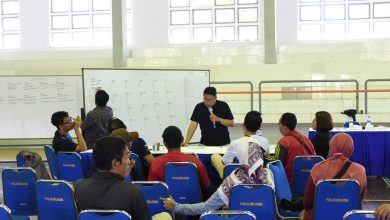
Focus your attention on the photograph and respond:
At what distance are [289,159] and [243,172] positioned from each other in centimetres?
167

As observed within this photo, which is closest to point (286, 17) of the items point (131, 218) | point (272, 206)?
point (272, 206)

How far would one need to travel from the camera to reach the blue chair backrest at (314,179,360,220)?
12.5ft

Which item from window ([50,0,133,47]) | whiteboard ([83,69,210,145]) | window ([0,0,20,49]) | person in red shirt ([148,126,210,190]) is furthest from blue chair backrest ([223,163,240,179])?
window ([0,0,20,49])

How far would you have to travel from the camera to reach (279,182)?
4547mm

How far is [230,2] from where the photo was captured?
50.6ft

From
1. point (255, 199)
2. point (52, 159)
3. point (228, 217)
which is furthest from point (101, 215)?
point (52, 159)

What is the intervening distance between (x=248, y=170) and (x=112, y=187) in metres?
1.10

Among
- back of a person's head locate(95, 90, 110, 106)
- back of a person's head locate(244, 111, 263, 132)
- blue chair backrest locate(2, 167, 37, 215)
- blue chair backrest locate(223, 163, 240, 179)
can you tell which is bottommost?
blue chair backrest locate(2, 167, 37, 215)

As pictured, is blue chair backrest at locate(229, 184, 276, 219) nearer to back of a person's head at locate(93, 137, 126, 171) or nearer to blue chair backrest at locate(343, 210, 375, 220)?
blue chair backrest at locate(343, 210, 375, 220)

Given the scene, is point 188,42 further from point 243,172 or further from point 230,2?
point 243,172

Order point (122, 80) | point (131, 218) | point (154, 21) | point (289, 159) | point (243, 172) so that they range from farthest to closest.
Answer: point (154, 21), point (122, 80), point (289, 159), point (243, 172), point (131, 218)

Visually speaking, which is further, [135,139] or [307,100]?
[307,100]

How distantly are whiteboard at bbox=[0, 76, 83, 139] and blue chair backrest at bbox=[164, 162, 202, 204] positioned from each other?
6153 millimetres

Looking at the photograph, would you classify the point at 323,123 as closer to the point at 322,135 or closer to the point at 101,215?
the point at 322,135
